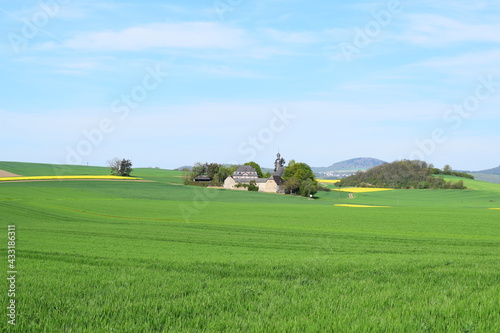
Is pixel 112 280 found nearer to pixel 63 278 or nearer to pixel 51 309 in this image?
pixel 63 278

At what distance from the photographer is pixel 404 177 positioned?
5108 inches

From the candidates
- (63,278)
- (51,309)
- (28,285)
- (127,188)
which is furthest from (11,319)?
(127,188)

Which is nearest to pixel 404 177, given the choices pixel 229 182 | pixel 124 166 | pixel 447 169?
pixel 447 169

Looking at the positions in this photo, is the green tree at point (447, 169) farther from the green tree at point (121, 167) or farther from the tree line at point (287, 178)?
the green tree at point (121, 167)

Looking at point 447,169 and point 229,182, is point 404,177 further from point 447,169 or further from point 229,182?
point 229,182

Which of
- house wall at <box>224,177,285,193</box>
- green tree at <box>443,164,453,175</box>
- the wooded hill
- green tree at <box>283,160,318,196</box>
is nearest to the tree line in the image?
green tree at <box>283,160,318,196</box>

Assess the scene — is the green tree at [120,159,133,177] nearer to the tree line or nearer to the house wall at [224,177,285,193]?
the tree line

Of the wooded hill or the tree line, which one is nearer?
the tree line

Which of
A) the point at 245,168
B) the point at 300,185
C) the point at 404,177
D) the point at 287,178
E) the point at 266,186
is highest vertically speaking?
the point at 245,168

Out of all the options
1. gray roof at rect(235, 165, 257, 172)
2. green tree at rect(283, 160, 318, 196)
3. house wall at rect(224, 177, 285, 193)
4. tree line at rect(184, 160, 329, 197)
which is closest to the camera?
green tree at rect(283, 160, 318, 196)

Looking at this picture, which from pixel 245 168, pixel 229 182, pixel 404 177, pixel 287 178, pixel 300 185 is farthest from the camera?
pixel 245 168

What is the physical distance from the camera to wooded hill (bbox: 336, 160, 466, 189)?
12344 centimetres

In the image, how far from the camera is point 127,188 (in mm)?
92625

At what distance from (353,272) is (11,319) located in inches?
302
